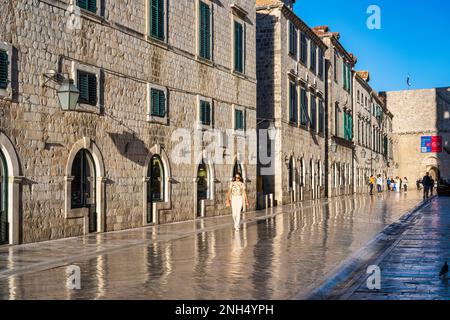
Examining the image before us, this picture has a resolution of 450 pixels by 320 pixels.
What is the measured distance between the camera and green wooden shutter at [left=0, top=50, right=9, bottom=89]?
13.2 meters

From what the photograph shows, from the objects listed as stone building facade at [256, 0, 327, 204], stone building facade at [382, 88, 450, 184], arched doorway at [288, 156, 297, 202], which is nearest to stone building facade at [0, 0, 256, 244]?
stone building facade at [256, 0, 327, 204]

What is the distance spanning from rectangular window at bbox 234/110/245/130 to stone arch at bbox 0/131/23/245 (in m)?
12.6

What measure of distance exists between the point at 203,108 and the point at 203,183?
267 cm

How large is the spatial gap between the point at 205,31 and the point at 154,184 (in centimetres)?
631

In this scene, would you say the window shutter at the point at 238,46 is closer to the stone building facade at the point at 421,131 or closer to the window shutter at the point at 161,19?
the window shutter at the point at 161,19

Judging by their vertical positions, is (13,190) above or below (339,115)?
below

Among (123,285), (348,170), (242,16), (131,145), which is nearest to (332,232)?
(131,145)

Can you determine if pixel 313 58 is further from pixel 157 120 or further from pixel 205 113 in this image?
pixel 157 120

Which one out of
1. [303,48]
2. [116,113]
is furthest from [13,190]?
[303,48]

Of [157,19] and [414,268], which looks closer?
[414,268]

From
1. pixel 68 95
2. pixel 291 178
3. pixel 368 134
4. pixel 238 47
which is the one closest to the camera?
pixel 68 95

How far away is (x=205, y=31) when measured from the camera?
2261 cm

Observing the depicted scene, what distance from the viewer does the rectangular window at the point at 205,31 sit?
2233 centimetres

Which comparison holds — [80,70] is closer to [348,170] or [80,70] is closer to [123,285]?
[123,285]
